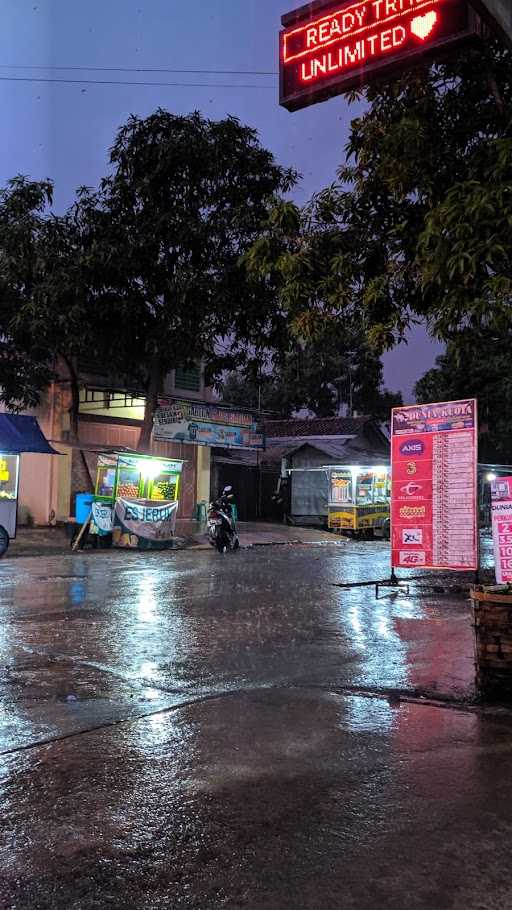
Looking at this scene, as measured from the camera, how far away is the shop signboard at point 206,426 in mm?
22672

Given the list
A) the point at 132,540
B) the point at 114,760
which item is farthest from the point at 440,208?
the point at 132,540

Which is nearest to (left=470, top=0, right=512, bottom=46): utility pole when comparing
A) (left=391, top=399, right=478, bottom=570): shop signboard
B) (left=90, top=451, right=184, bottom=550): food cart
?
(left=391, top=399, right=478, bottom=570): shop signboard

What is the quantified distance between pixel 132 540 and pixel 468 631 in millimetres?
12816

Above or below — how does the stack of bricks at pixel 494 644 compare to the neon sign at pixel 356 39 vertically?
below

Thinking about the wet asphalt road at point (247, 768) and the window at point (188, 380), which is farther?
the window at point (188, 380)

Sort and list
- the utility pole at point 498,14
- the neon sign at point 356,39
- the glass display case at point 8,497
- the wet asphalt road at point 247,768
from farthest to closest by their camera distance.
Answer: the glass display case at point 8,497 < the neon sign at point 356,39 < the utility pole at point 498,14 < the wet asphalt road at point 247,768

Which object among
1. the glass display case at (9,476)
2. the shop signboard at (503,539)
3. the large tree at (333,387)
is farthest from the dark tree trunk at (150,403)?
the large tree at (333,387)

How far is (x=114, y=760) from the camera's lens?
427cm

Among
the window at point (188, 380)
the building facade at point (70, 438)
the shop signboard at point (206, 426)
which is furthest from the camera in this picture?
the window at point (188, 380)

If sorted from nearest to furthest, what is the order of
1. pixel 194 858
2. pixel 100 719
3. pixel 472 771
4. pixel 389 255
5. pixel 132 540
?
pixel 194 858, pixel 472 771, pixel 100 719, pixel 389 255, pixel 132 540

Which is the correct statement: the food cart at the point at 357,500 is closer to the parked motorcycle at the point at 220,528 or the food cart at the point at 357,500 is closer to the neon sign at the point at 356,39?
the parked motorcycle at the point at 220,528

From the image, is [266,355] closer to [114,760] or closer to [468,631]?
Result: [468,631]

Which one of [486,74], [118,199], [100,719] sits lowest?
[100,719]

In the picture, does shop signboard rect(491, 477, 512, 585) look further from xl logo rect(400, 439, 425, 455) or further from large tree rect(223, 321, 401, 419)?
large tree rect(223, 321, 401, 419)
